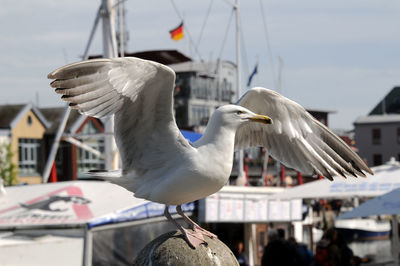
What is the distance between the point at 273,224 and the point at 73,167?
146 feet

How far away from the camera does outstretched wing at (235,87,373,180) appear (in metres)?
6.70

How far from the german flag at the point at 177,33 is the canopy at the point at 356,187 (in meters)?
15.3

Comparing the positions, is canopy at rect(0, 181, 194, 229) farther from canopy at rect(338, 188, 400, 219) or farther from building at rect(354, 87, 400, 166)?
building at rect(354, 87, 400, 166)

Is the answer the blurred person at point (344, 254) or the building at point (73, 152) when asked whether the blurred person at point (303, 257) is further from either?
the building at point (73, 152)

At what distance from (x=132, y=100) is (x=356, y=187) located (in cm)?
844

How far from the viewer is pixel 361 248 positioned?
3697cm

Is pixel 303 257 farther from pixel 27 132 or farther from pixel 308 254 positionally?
pixel 27 132

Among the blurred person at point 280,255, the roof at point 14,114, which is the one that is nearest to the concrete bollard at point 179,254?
the blurred person at point 280,255

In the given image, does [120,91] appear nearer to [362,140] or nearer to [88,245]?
[88,245]

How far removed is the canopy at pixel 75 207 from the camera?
11195mm

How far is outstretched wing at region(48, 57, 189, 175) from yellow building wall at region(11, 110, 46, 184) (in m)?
52.8

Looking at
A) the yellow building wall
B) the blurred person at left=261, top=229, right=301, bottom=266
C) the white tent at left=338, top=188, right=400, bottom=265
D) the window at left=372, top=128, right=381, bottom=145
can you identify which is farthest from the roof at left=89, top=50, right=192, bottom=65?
the blurred person at left=261, top=229, right=301, bottom=266

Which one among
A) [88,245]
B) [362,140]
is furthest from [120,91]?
[362,140]

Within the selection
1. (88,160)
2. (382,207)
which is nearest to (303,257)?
(382,207)
